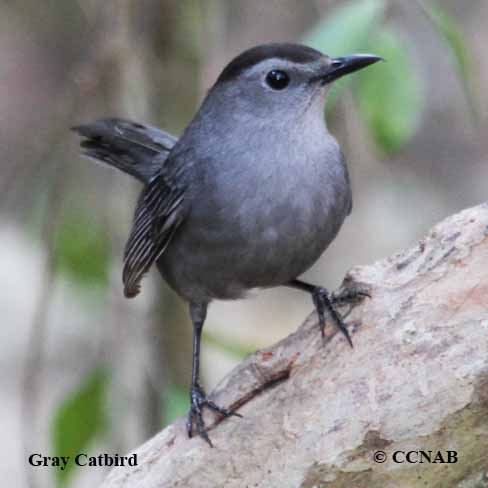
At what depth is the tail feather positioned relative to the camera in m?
4.71

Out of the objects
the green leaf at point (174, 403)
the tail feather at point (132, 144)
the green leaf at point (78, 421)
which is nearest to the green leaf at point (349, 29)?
the tail feather at point (132, 144)

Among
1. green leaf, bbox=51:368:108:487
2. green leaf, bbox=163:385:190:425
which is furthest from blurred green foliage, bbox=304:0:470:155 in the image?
green leaf, bbox=51:368:108:487

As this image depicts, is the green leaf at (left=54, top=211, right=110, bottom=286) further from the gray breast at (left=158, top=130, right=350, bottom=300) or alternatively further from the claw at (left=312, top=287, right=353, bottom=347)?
the claw at (left=312, top=287, right=353, bottom=347)

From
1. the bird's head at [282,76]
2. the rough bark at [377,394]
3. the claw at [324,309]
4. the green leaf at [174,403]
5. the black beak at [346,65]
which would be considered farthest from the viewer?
the green leaf at [174,403]

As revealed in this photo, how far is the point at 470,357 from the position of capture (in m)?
3.15

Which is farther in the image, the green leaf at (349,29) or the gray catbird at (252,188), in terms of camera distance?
the gray catbird at (252,188)

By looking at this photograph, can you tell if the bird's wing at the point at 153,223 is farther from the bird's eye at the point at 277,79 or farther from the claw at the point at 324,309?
the claw at the point at 324,309

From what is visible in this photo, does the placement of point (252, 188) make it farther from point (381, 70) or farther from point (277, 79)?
point (381, 70)

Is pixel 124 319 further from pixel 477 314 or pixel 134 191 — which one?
pixel 477 314

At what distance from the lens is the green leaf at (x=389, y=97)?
3.85 metres

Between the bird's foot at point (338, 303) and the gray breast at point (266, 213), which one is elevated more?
the gray breast at point (266, 213)

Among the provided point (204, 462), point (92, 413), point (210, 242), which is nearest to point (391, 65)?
point (210, 242)

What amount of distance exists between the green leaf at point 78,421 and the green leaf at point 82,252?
0.43m

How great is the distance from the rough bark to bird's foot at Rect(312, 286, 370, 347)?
3 centimetres
